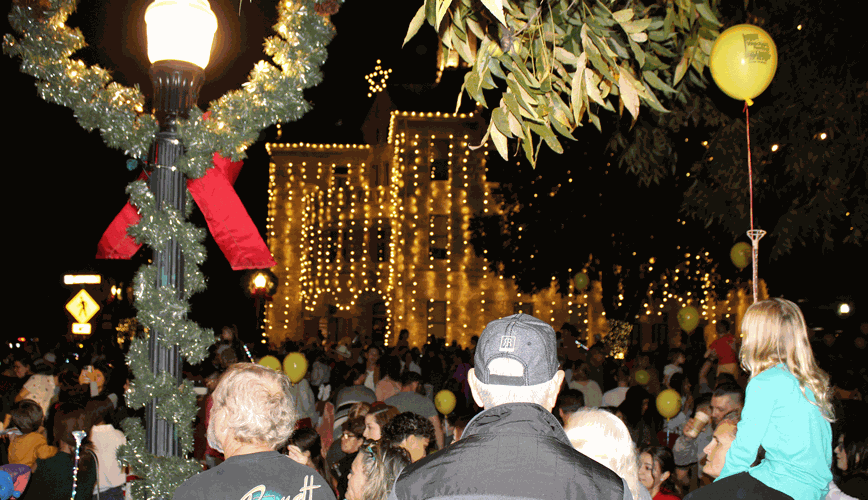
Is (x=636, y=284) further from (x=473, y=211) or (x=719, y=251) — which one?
(x=473, y=211)

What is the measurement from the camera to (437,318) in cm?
3017

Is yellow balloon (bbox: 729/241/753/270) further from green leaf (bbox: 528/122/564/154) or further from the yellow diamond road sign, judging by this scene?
the yellow diamond road sign

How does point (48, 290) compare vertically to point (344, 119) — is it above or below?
below

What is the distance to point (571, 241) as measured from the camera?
21.3m

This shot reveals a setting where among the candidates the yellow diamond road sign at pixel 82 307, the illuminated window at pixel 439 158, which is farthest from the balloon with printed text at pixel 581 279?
the yellow diamond road sign at pixel 82 307

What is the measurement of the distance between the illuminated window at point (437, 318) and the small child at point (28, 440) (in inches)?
964

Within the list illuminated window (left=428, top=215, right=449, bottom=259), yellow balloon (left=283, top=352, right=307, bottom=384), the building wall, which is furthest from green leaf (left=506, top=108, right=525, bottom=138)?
illuminated window (left=428, top=215, right=449, bottom=259)

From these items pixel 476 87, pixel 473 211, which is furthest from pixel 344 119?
pixel 476 87

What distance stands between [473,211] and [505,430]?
28.7 metres

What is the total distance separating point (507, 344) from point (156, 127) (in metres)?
2.69

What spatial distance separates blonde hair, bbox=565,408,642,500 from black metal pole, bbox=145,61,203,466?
2.09 m

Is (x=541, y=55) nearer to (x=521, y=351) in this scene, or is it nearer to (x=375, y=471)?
(x=521, y=351)

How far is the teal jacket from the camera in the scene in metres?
3.40

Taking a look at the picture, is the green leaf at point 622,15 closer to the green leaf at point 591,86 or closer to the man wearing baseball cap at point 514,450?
the green leaf at point 591,86
